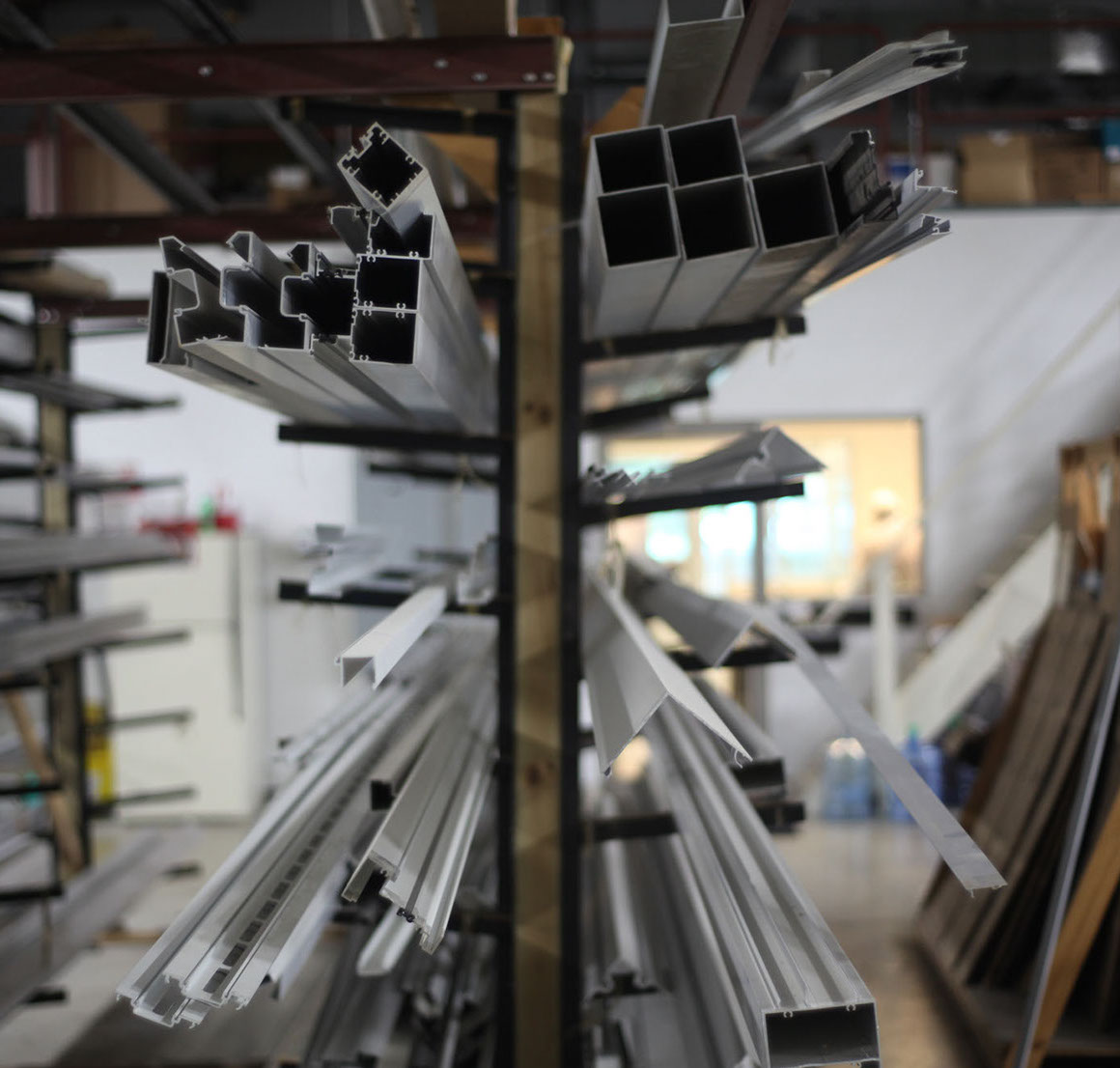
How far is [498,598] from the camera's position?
1.66 meters

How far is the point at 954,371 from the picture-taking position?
513 centimetres

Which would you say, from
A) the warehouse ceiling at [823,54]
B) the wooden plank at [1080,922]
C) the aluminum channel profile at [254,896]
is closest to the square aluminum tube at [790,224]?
the aluminum channel profile at [254,896]

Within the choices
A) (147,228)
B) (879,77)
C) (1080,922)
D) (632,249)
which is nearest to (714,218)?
(632,249)

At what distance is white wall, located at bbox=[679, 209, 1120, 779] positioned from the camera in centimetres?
497

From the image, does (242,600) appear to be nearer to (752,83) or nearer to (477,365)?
(477,365)

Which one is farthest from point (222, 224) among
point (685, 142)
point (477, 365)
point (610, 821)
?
point (610, 821)

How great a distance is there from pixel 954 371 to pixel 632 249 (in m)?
4.39

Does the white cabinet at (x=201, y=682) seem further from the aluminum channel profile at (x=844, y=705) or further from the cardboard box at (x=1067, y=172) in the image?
the cardboard box at (x=1067, y=172)

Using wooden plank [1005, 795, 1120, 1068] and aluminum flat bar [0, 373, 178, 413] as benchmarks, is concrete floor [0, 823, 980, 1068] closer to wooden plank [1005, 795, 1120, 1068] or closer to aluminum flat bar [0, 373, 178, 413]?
wooden plank [1005, 795, 1120, 1068]

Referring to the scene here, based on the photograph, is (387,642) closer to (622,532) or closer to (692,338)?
(692,338)

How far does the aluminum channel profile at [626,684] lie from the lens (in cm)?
104

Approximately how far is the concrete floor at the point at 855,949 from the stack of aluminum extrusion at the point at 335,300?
4.57 feet

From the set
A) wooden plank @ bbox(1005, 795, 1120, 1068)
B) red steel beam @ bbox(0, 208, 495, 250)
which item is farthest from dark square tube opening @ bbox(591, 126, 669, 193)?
→ wooden plank @ bbox(1005, 795, 1120, 1068)

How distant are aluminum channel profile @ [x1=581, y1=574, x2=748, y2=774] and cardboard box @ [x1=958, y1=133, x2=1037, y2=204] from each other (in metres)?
4.10
